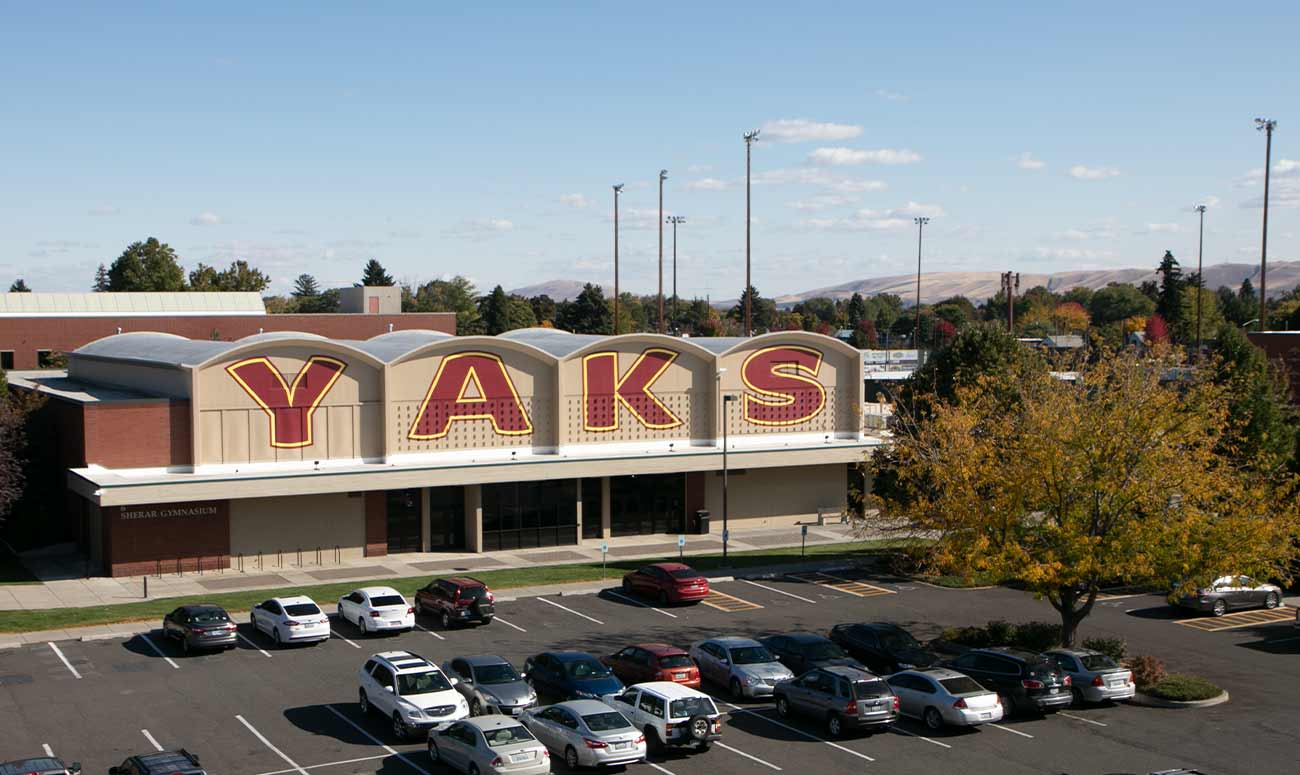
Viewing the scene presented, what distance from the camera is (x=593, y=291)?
16962 cm

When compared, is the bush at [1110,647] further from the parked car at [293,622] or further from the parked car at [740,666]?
the parked car at [293,622]

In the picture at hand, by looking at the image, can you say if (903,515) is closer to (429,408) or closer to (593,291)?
(429,408)

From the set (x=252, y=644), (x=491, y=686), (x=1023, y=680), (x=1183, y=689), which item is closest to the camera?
(x=491, y=686)

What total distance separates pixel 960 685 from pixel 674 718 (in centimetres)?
709

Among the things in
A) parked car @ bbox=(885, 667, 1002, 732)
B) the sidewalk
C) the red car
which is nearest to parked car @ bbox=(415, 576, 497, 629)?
the red car

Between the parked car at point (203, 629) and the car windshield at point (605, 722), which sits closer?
the car windshield at point (605, 722)

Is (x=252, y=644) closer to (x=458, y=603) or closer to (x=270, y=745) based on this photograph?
(x=458, y=603)

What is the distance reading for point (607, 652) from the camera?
37031mm

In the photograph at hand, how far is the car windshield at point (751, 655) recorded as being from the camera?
108ft

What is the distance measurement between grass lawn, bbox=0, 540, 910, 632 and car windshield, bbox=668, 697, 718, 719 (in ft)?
65.0

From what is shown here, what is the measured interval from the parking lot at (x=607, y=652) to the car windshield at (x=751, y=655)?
1065 millimetres

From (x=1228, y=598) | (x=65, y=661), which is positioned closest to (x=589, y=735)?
(x=65, y=661)

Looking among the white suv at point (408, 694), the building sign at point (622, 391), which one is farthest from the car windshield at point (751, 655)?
the building sign at point (622, 391)

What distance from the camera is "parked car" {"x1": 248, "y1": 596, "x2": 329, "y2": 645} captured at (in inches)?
1457
